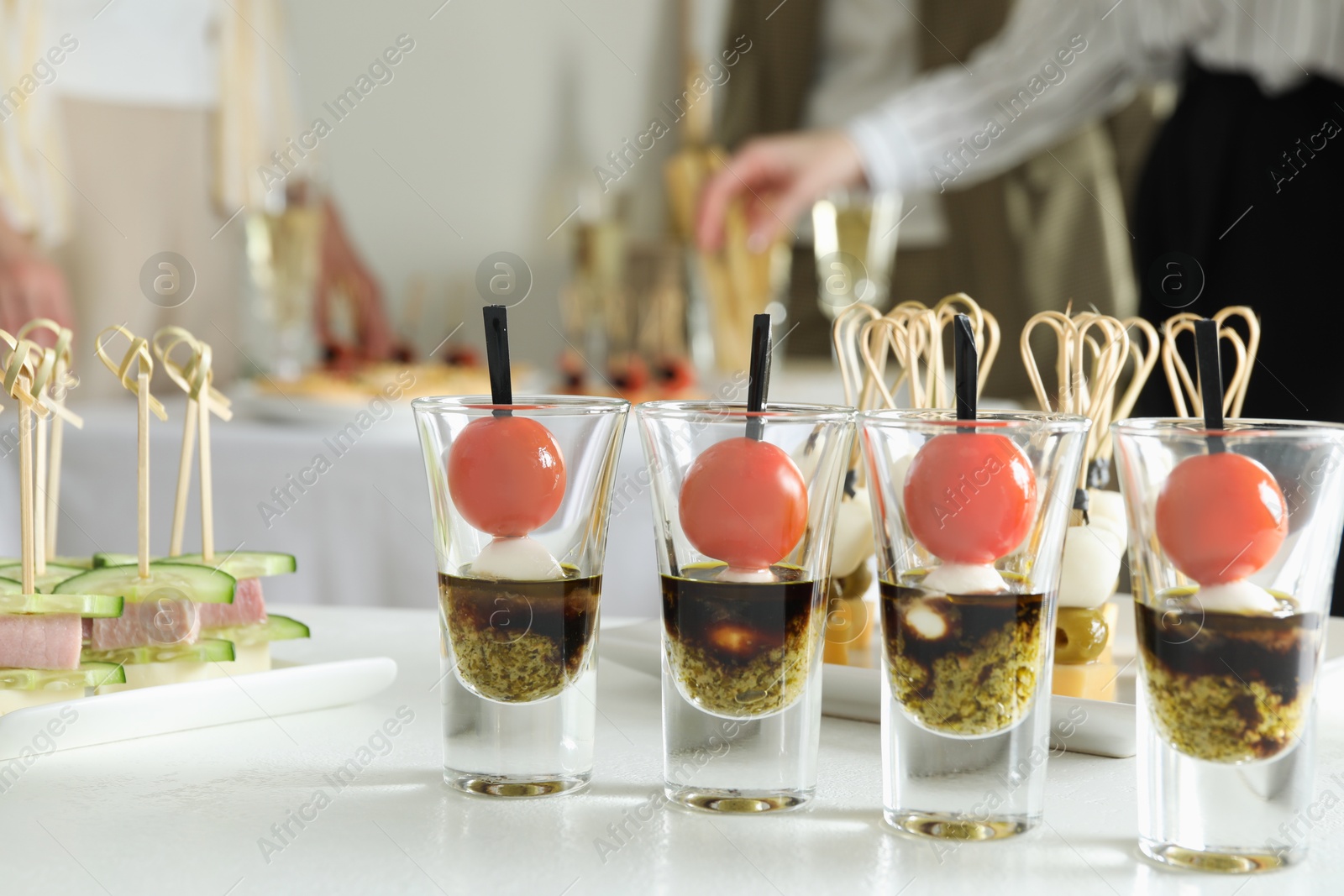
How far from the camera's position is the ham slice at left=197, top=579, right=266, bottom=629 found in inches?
23.0

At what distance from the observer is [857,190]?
1.53m

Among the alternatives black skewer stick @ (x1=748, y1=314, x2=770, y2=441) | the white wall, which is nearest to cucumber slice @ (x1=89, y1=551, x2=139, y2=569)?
black skewer stick @ (x1=748, y1=314, x2=770, y2=441)

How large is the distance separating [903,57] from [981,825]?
229 cm

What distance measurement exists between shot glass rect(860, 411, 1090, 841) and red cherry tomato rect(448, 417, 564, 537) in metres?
0.12

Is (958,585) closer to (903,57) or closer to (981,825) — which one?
(981,825)

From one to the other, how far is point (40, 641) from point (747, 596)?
296 mm

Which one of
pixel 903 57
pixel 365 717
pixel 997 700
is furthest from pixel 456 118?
pixel 997 700

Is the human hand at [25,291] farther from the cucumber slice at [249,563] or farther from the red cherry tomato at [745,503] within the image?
the red cherry tomato at [745,503]

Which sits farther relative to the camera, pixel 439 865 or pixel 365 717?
pixel 365 717

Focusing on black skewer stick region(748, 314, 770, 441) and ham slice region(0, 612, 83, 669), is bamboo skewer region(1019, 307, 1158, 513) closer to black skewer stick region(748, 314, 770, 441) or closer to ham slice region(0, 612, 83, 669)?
black skewer stick region(748, 314, 770, 441)

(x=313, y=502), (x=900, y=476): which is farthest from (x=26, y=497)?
(x=313, y=502)

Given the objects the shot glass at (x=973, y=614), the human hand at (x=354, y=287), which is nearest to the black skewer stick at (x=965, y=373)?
the shot glass at (x=973, y=614)

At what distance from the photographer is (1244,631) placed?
388 mm

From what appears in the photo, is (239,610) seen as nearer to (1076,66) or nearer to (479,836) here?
(479,836)
